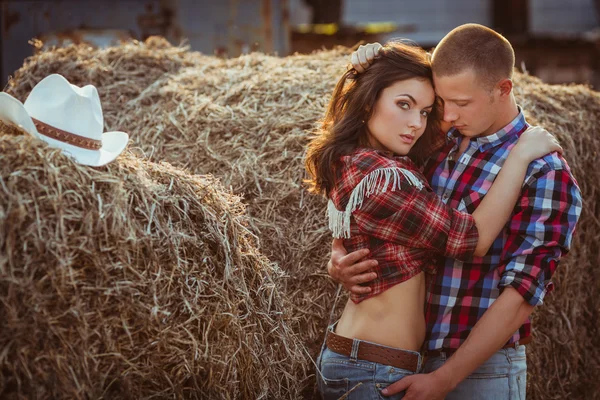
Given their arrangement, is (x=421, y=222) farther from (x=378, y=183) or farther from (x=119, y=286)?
(x=119, y=286)

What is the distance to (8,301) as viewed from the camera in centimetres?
222

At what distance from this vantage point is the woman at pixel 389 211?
2.62 meters

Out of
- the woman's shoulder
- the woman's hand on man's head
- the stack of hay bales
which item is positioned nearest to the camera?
the woman's shoulder

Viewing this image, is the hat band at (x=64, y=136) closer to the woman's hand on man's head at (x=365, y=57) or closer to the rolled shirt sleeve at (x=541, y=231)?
the woman's hand on man's head at (x=365, y=57)

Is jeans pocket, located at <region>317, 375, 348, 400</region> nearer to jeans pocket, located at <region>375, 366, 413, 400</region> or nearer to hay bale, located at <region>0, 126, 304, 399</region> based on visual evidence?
jeans pocket, located at <region>375, 366, 413, 400</region>

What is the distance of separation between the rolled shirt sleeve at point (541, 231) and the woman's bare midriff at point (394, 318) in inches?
13.5

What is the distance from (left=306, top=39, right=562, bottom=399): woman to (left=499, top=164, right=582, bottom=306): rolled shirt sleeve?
7 cm

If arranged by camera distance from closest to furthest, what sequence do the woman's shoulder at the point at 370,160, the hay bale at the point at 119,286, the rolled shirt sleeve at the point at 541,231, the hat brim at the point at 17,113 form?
the hay bale at the point at 119,286 < the hat brim at the point at 17,113 < the rolled shirt sleeve at the point at 541,231 < the woman's shoulder at the point at 370,160

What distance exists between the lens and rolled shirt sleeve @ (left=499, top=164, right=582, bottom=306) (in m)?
2.59

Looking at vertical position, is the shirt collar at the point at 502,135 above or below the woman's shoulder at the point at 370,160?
above

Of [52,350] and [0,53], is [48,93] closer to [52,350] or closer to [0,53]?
[52,350]

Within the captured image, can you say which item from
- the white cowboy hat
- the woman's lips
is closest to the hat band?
the white cowboy hat

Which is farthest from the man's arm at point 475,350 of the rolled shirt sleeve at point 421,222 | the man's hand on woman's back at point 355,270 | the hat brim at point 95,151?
the hat brim at point 95,151

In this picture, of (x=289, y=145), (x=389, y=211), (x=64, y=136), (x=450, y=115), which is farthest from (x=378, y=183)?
(x=289, y=145)
